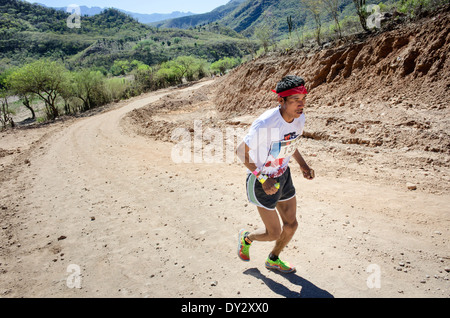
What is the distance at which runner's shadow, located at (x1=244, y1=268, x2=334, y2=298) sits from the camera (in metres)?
2.64

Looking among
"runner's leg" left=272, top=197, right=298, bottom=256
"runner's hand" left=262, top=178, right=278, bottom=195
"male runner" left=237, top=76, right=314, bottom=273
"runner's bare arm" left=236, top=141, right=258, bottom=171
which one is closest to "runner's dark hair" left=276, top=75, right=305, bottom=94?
"male runner" left=237, top=76, right=314, bottom=273

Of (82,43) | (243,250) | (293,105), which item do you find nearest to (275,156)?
(293,105)

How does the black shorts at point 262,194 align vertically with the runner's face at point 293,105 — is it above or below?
below

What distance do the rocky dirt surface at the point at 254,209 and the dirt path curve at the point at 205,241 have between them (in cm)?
2

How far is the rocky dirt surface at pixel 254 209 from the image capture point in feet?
9.71

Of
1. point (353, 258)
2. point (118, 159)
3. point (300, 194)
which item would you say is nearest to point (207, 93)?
point (118, 159)

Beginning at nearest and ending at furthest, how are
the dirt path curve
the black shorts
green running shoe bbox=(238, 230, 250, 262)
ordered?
the black shorts → the dirt path curve → green running shoe bbox=(238, 230, 250, 262)

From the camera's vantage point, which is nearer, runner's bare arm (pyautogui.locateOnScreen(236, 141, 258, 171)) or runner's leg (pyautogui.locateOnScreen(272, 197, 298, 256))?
runner's bare arm (pyautogui.locateOnScreen(236, 141, 258, 171))

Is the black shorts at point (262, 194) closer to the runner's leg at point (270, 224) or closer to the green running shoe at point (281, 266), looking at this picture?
the runner's leg at point (270, 224)

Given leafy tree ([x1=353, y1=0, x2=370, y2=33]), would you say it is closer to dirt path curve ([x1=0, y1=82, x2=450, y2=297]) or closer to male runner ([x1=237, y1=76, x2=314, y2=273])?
dirt path curve ([x1=0, y1=82, x2=450, y2=297])

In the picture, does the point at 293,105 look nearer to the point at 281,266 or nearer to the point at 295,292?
the point at 281,266

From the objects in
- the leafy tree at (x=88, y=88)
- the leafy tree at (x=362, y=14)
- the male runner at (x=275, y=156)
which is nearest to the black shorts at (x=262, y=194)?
the male runner at (x=275, y=156)

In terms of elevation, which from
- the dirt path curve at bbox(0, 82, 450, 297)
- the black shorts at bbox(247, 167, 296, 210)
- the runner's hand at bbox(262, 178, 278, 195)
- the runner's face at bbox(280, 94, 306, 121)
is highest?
the runner's face at bbox(280, 94, 306, 121)

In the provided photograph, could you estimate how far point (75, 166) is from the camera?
8023 mm
